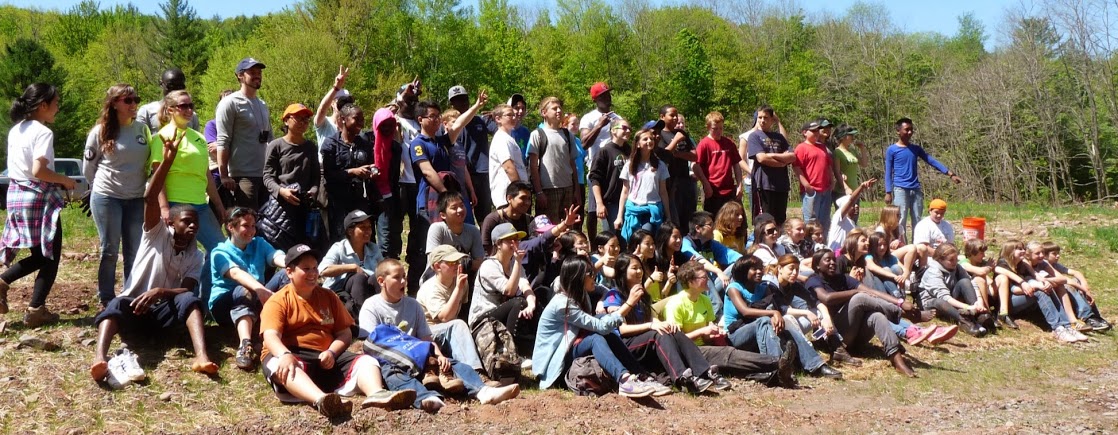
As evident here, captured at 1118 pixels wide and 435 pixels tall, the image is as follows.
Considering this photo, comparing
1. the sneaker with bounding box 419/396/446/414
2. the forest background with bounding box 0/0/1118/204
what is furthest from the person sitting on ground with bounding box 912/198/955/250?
the forest background with bounding box 0/0/1118/204

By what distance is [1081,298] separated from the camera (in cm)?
1050

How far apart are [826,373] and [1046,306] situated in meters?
3.96

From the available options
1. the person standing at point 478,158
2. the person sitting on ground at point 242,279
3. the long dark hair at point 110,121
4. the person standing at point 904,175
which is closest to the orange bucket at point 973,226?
the person standing at point 904,175

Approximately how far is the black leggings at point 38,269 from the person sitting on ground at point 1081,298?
400 inches

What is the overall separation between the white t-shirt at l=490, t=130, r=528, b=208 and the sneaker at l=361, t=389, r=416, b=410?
318cm

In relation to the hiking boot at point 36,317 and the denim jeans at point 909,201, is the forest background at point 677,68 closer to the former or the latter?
the denim jeans at point 909,201

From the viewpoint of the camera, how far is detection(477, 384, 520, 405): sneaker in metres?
6.36

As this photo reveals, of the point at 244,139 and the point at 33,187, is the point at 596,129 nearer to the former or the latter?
the point at 244,139

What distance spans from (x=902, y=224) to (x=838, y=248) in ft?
5.88

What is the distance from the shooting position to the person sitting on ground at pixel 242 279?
21.9 ft

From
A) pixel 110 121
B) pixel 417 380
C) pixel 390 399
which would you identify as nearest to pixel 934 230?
pixel 417 380

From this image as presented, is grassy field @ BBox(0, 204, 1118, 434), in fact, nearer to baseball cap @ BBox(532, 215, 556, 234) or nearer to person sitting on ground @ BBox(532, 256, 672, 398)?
person sitting on ground @ BBox(532, 256, 672, 398)

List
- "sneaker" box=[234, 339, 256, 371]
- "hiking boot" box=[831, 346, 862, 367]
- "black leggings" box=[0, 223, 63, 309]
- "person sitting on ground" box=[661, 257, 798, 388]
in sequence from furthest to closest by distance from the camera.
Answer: "hiking boot" box=[831, 346, 862, 367] < "person sitting on ground" box=[661, 257, 798, 388] < "black leggings" box=[0, 223, 63, 309] < "sneaker" box=[234, 339, 256, 371]

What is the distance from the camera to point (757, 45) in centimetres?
5656
